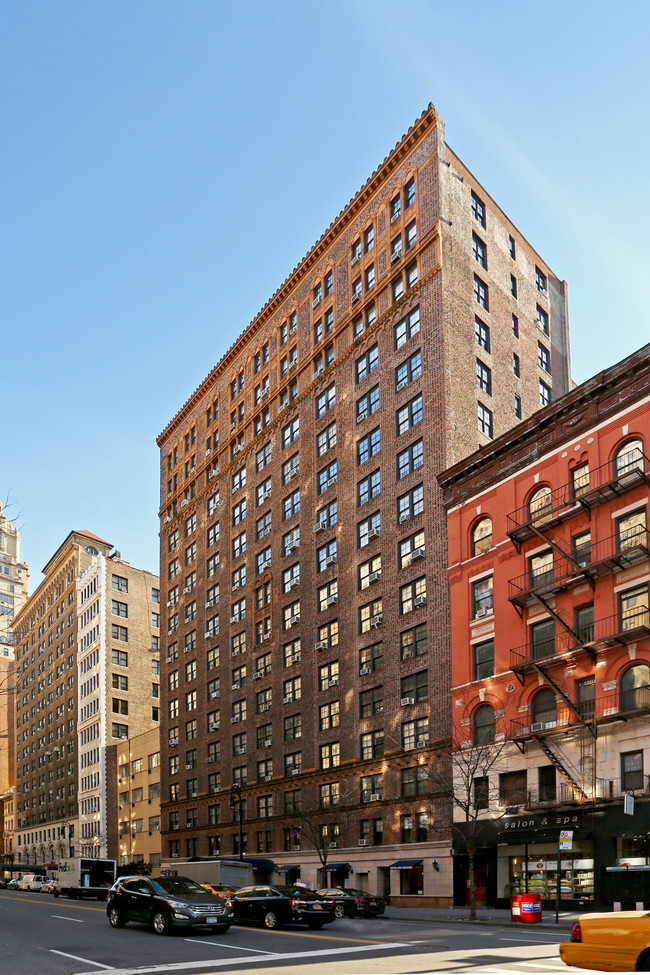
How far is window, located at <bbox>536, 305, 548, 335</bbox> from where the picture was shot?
221 ft

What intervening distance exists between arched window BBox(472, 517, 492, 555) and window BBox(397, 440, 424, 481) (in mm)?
6582

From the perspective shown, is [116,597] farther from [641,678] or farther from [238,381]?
[641,678]

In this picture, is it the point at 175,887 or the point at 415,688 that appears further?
the point at 415,688

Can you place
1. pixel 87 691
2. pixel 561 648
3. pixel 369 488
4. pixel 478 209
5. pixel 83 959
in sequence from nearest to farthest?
pixel 83 959 → pixel 561 648 → pixel 369 488 → pixel 478 209 → pixel 87 691

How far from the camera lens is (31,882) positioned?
80.6 metres

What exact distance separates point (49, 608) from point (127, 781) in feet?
137

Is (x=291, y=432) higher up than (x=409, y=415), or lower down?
higher up

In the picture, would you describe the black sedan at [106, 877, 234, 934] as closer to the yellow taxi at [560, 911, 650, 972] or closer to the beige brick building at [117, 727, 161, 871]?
the yellow taxi at [560, 911, 650, 972]

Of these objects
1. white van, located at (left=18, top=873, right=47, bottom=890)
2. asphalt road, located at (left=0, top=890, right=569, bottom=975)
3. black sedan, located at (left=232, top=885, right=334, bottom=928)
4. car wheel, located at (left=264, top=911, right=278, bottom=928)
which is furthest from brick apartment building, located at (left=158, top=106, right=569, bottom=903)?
asphalt road, located at (left=0, top=890, right=569, bottom=975)

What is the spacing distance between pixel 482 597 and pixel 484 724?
5854 mm

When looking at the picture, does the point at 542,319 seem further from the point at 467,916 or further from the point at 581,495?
the point at 467,916

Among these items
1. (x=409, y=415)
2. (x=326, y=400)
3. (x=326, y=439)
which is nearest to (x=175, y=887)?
(x=409, y=415)

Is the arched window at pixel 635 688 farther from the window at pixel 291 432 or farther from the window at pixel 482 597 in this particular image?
the window at pixel 291 432

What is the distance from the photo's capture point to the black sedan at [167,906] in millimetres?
27094
